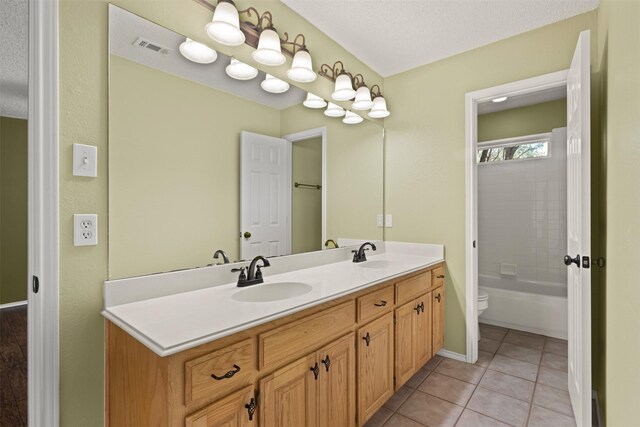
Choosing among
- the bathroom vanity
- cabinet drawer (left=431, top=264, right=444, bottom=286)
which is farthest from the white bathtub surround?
cabinet drawer (left=431, top=264, right=444, bottom=286)

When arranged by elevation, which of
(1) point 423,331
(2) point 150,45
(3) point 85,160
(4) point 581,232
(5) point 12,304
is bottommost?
(5) point 12,304

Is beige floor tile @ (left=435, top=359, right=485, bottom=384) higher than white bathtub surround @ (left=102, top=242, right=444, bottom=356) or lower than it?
lower

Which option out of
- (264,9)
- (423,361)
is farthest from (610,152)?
(264,9)

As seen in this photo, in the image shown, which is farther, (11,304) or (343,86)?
Answer: (11,304)

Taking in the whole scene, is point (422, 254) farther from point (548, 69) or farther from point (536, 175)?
point (536, 175)

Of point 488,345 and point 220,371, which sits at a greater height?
point 220,371

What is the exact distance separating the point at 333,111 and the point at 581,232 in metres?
1.67

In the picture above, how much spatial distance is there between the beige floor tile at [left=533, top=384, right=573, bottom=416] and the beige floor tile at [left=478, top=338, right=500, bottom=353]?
0.56 meters

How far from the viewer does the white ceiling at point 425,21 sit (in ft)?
6.39

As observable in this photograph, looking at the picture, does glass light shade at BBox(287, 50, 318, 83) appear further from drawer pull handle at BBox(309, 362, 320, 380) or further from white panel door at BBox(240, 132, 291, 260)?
drawer pull handle at BBox(309, 362, 320, 380)

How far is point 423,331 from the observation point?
2201 millimetres

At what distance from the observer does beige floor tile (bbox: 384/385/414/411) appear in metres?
1.90

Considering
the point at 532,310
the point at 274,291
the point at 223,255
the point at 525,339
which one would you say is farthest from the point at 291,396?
the point at 532,310

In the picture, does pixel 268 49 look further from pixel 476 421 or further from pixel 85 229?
pixel 476 421
